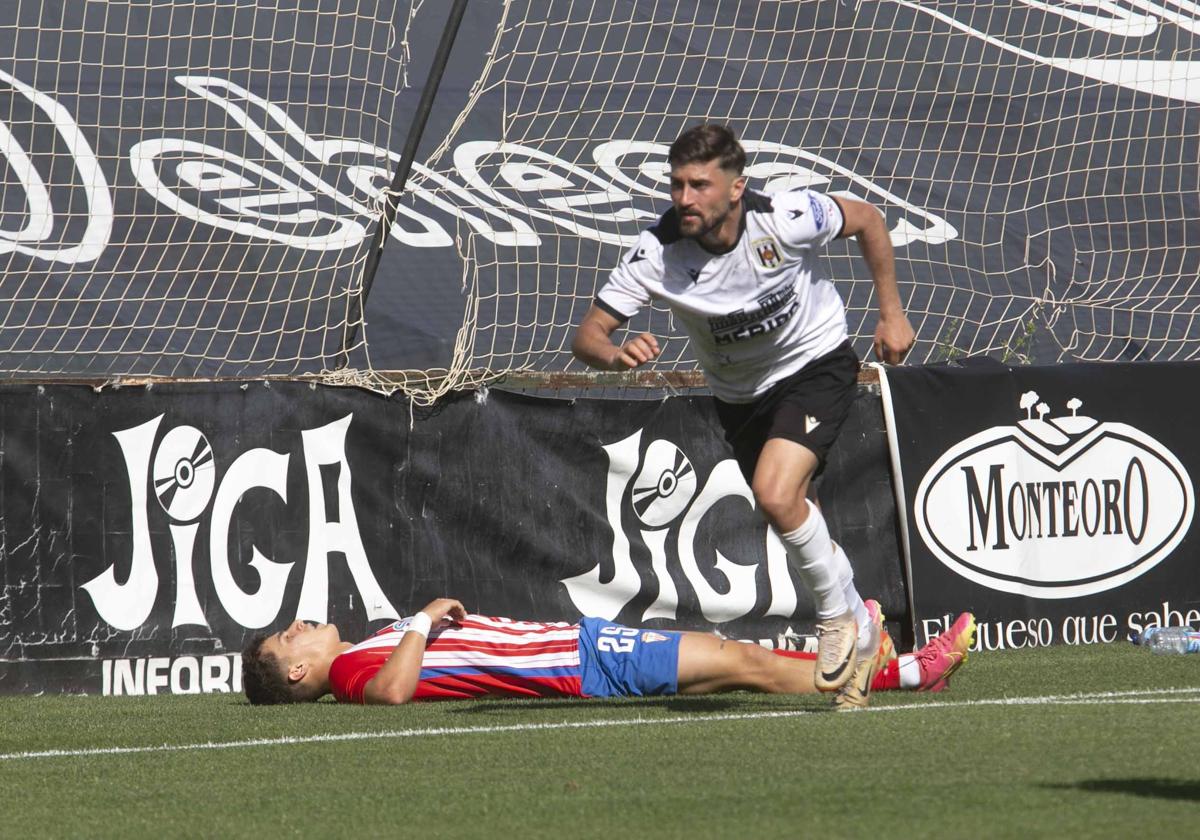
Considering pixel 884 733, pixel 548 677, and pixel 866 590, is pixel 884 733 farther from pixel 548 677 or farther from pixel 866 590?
pixel 866 590

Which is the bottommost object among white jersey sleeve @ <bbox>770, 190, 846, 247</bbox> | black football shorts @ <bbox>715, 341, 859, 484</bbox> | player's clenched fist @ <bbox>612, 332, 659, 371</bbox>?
black football shorts @ <bbox>715, 341, 859, 484</bbox>

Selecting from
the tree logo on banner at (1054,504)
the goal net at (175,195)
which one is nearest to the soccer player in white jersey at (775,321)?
the tree logo on banner at (1054,504)

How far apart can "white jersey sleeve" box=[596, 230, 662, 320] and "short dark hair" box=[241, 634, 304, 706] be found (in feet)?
6.35

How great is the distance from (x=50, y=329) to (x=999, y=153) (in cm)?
493

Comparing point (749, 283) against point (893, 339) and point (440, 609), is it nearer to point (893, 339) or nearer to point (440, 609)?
point (893, 339)

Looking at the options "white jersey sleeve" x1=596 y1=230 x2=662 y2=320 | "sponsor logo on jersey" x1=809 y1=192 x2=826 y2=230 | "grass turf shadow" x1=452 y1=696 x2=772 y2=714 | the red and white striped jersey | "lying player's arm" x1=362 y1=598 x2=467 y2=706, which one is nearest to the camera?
"white jersey sleeve" x1=596 y1=230 x2=662 y2=320

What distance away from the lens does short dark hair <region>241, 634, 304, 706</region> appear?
6.06m

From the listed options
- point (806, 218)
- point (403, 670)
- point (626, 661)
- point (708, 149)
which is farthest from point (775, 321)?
point (403, 670)

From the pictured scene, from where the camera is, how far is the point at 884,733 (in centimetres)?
437

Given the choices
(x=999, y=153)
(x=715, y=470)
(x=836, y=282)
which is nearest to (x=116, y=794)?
(x=715, y=470)

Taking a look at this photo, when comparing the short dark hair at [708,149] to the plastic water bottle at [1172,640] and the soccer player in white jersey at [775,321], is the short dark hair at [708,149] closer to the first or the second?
the soccer player in white jersey at [775,321]

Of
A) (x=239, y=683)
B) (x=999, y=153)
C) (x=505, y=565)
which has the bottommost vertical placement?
(x=239, y=683)

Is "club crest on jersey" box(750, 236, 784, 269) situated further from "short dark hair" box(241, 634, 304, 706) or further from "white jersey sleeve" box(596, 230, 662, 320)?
"short dark hair" box(241, 634, 304, 706)

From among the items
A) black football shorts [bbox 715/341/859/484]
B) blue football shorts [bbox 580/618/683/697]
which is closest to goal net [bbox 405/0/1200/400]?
blue football shorts [bbox 580/618/683/697]
